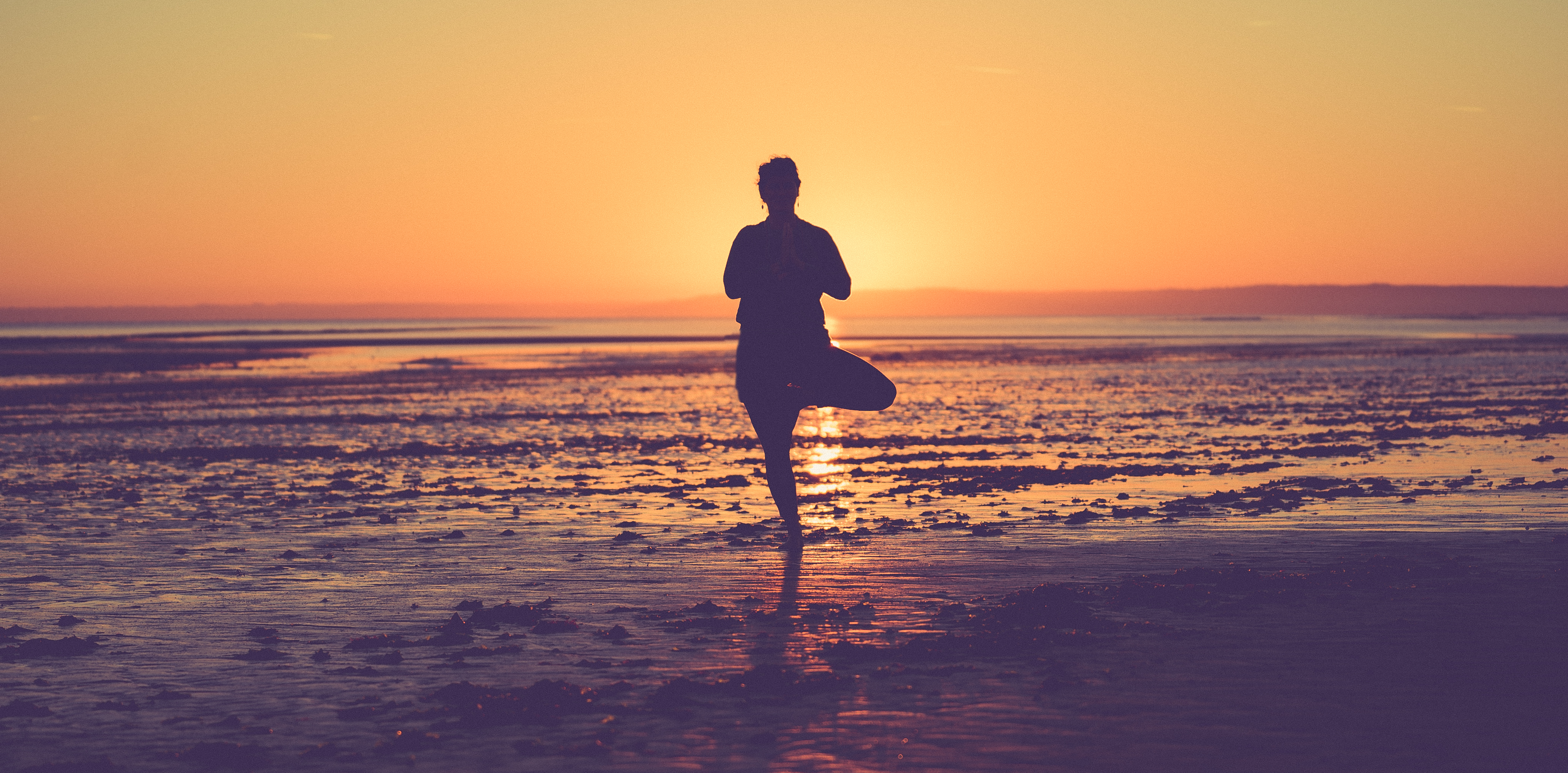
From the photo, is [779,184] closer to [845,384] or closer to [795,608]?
[845,384]

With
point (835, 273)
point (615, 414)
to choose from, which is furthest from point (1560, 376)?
point (835, 273)

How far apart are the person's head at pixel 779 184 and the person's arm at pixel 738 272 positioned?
296 mm

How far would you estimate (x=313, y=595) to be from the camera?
707cm

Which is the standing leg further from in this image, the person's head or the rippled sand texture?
the person's head

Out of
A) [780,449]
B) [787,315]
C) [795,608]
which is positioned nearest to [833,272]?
[787,315]

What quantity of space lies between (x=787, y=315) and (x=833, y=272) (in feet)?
1.33

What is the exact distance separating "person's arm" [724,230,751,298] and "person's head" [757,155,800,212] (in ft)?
0.97

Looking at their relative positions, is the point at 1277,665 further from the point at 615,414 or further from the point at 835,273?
the point at 615,414

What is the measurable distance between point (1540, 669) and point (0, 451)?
65.8 ft

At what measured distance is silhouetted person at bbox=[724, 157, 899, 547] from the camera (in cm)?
780

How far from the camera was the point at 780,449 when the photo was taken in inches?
317

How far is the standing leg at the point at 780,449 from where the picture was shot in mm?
7977

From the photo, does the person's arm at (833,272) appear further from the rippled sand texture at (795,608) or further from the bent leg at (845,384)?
the rippled sand texture at (795,608)

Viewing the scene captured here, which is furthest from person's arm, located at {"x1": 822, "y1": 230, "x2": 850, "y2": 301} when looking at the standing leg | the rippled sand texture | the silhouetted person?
the rippled sand texture
